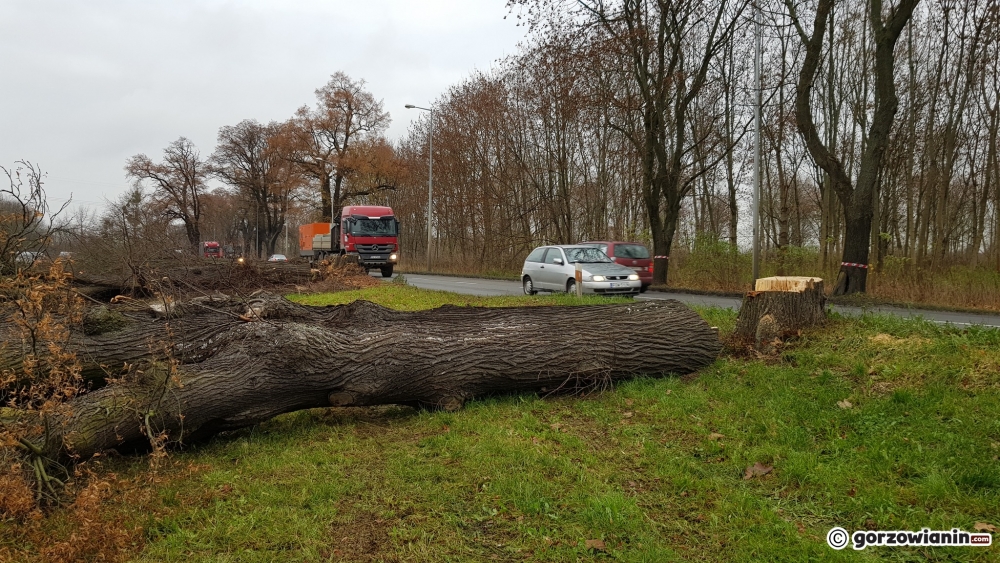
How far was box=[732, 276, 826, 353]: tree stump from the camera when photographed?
7145mm

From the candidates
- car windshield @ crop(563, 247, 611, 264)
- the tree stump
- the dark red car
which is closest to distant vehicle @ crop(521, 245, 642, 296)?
car windshield @ crop(563, 247, 611, 264)

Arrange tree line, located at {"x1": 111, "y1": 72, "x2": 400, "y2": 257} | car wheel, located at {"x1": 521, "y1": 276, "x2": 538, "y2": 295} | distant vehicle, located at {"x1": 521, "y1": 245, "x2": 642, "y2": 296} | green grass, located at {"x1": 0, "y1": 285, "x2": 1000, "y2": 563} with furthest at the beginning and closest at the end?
1. tree line, located at {"x1": 111, "y1": 72, "x2": 400, "y2": 257}
2. car wheel, located at {"x1": 521, "y1": 276, "x2": 538, "y2": 295}
3. distant vehicle, located at {"x1": 521, "y1": 245, "x2": 642, "y2": 296}
4. green grass, located at {"x1": 0, "y1": 285, "x2": 1000, "y2": 563}

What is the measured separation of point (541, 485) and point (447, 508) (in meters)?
0.66

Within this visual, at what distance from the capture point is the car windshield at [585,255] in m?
15.0

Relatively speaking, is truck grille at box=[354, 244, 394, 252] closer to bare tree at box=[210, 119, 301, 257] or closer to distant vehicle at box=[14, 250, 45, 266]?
distant vehicle at box=[14, 250, 45, 266]

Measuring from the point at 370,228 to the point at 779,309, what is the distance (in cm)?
2154

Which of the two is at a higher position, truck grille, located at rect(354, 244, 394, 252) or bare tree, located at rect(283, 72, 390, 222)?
bare tree, located at rect(283, 72, 390, 222)

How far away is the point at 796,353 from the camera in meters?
6.58

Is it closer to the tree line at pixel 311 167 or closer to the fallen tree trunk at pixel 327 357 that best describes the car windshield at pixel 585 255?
the fallen tree trunk at pixel 327 357

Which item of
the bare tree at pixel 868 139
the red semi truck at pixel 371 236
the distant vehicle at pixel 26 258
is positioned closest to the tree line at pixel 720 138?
the bare tree at pixel 868 139

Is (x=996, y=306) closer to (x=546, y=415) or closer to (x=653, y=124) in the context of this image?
(x=653, y=124)

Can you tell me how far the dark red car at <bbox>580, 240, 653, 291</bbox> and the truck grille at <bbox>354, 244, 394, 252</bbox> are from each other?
39.5 ft

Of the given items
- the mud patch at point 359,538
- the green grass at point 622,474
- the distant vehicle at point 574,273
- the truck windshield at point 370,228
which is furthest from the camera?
the truck windshield at point 370,228

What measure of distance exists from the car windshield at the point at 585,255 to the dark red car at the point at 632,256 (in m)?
2.09
